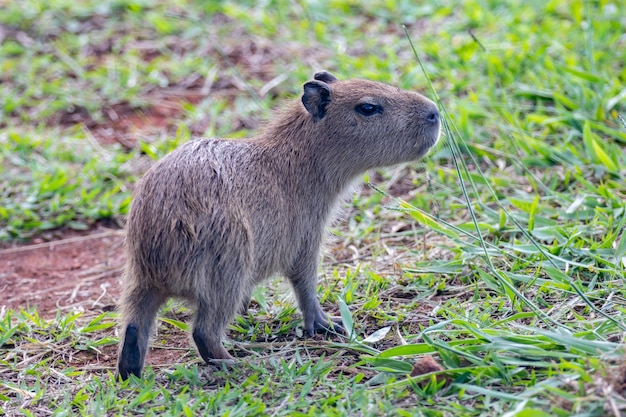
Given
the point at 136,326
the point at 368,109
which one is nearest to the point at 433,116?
the point at 368,109

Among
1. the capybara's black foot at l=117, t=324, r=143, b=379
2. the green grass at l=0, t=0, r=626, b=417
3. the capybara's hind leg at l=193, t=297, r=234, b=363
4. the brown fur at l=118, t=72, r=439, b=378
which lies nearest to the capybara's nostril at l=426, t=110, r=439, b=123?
the brown fur at l=118, t=72, r=439, b=378

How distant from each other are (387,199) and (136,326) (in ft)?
7.25

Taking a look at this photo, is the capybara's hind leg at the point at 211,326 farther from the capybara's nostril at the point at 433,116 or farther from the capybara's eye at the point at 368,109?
the capybara's nostril at the point at 433,116

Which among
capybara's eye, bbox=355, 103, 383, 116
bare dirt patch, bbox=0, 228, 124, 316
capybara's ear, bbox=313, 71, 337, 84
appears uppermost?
capybara's ear, bbox=313, 71, 337, 84

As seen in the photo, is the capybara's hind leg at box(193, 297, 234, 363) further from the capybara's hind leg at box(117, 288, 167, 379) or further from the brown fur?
the capybara's hind leg at box(117, 288, 167, 379)

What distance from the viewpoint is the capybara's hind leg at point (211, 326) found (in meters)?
3.71

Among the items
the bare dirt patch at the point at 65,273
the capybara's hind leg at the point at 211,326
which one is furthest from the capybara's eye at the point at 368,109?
the bare dirt patch at the point at 65,273

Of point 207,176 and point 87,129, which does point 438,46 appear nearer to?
point 87,129

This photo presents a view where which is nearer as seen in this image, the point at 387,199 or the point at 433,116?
the point at 433,116

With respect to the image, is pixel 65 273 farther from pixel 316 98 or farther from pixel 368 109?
pixel 368 109

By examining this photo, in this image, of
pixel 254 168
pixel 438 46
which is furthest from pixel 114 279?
pixel 438 46

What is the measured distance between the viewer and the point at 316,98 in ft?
14.0

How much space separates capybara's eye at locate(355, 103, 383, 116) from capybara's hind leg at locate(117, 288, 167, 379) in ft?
4.29

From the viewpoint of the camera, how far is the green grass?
3418 mm
